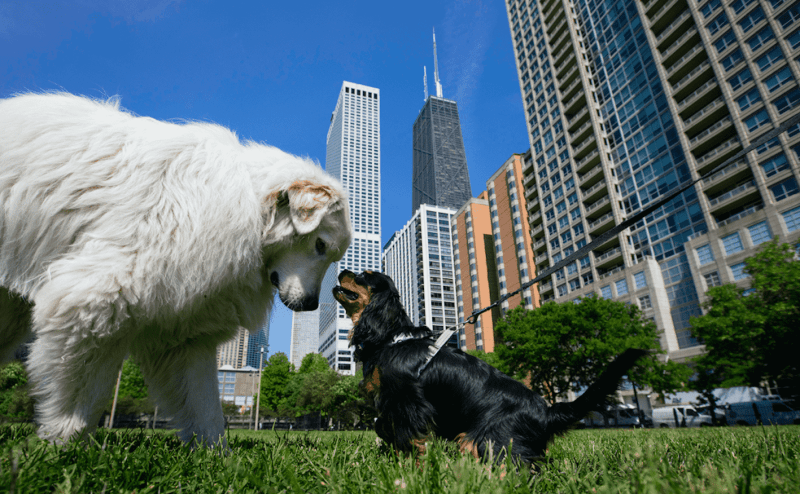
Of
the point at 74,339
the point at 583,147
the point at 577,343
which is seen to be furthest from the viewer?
the point at 583,147

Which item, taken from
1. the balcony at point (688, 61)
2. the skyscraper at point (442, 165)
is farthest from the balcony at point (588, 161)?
the skyscraper at point (442, 165)

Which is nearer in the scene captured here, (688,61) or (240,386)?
(688,61)

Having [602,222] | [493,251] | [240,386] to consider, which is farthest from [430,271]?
[602,222]

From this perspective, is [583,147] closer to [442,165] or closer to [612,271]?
[612,271]

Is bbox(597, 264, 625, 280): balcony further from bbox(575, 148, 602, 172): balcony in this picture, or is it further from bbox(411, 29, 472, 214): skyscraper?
bbox(411, 29, 472, 214): skyscraper

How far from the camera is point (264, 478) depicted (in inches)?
77.1

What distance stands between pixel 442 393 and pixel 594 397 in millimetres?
1076

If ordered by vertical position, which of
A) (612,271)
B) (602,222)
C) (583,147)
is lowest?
(612,271)

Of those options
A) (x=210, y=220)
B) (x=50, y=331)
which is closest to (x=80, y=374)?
(x=50, y=331)

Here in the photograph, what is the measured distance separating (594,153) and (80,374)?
65.2 meters

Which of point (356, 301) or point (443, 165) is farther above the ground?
point (443, 165)

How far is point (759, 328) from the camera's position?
19.7 meters

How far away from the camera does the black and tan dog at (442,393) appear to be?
2.68m

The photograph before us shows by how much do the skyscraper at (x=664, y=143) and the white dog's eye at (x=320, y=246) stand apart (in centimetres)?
4577
